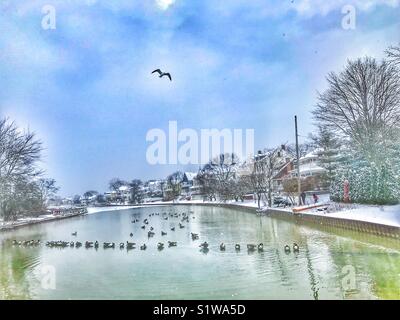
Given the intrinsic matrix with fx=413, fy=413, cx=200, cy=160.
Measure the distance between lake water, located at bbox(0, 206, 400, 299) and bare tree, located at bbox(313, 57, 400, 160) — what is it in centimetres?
369

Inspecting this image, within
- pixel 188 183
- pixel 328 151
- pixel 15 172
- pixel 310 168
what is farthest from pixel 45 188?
pixel 188 183

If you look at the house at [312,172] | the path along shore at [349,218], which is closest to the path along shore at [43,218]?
the path along shore at [349,218]

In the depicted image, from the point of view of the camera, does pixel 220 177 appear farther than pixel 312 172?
Yes

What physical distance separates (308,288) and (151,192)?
23.0m

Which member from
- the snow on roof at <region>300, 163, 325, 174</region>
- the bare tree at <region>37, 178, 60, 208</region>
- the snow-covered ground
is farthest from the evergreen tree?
the bare tree at <region>37, 178, 60, 208</region>

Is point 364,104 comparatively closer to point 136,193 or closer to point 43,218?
point 43,218

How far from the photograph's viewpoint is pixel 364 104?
13586 millimetres

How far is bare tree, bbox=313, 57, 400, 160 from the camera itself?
11.8 meters

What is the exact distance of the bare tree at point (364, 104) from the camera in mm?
11828

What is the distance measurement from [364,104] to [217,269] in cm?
868

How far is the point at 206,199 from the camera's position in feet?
108

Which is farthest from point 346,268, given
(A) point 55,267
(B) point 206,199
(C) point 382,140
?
(B) point 206,199

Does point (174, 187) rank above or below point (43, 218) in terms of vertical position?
above
